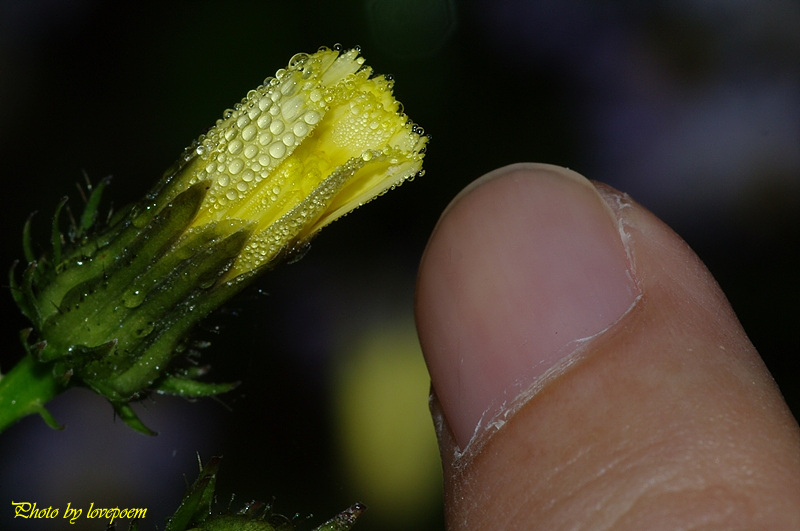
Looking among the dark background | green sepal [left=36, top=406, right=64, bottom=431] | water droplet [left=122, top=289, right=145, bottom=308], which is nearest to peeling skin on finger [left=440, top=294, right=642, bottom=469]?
water droplet [left=122, top=289, right=145, bottom=308]

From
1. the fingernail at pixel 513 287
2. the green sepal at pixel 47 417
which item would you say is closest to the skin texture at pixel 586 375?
the fingernail at pixel 513 287

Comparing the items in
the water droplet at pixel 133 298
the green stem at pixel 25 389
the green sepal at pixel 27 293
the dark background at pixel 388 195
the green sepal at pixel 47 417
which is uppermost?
the green sepal at pixel 27 293

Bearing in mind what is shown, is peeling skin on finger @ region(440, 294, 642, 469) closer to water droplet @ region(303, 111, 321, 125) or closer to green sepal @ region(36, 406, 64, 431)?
water droplet @ region(303, 111, 321, 125)

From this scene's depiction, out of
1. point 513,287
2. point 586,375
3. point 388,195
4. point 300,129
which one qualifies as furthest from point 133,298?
point 388,195

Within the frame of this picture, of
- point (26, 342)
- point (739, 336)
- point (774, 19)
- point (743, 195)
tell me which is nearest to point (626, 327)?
point (739, 336)

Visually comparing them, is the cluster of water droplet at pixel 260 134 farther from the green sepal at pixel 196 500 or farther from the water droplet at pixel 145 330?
the green sepal at pixel 196 500

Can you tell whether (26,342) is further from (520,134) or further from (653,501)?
(520,134)

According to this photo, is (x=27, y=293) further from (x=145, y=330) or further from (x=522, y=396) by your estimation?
(x=522, y=396)
